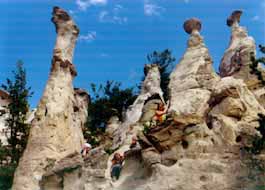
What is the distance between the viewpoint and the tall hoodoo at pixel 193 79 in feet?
46.0

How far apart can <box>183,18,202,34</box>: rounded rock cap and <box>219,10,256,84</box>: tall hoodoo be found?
6.96 ft

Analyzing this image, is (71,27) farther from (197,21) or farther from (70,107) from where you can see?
(197,21)

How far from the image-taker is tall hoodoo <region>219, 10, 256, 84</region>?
1844cm

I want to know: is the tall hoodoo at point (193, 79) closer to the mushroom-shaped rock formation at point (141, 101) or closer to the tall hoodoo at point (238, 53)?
the mushroom-shaped rock formation at point (141, 101)

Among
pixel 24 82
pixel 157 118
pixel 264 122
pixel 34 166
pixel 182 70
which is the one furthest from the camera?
pixel 24 82

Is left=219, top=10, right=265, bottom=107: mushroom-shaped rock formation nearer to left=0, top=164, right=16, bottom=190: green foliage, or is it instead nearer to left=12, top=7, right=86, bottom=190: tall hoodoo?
left=12, top=7, right=86, bottom=190: tall hoodoo

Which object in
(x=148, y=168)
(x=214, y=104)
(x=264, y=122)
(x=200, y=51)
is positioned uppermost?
(x=200, y=51)

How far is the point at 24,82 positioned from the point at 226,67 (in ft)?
29.7

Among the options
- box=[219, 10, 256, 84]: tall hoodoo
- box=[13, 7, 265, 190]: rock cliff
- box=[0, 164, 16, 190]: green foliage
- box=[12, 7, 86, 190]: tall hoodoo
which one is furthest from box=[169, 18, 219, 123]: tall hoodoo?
box=[0, 164, 16, 190]: green foliage

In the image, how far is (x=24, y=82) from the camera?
757 inches

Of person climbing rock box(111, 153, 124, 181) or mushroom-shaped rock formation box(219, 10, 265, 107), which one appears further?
mushroom-shaped rock formation box(219, 10, 265, 107)

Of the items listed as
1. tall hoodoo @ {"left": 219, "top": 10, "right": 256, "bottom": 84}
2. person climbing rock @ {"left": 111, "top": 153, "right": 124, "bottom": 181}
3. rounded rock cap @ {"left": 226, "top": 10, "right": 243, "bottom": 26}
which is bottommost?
person climbing rock @ {"left": 111, "top": 153, "right": 124, "bottom": 181}

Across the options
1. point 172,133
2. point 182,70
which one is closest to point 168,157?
point 172,133

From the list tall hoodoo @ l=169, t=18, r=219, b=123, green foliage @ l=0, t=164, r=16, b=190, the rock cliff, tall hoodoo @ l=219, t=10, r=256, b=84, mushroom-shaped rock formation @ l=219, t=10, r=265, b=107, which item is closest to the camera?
the rock cliff
